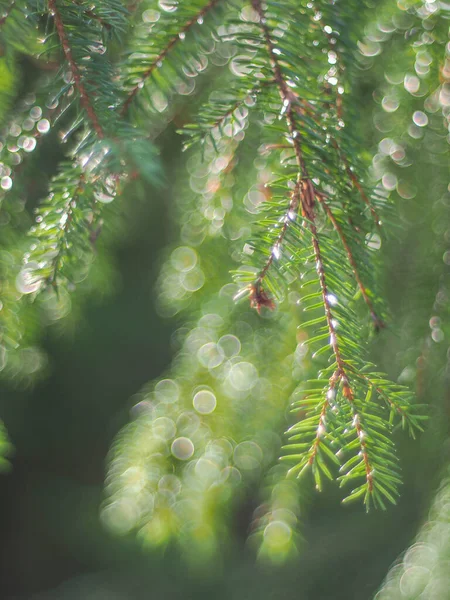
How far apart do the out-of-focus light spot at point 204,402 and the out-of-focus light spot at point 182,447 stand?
0.05 m

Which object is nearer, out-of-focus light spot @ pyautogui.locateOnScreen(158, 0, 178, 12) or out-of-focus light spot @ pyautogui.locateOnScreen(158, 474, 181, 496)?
out-of-focus light spot @ pyautogui.locateOnScreen(158, 0, 178, 12)

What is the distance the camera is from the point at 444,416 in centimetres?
74

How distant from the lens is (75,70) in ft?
1.23

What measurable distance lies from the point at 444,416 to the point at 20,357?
60 cm

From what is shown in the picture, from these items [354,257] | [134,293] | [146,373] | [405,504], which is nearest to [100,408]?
[146,373]

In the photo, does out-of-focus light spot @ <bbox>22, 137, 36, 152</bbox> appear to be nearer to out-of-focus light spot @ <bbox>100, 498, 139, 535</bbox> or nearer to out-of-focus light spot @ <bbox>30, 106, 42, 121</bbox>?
out-of-focus light spot @ <bbox>30, 106, 42, 121</bbox>

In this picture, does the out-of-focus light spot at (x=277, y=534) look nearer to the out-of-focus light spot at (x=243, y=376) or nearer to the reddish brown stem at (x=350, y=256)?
the out-of-focus light spot at (x=243, y=376)

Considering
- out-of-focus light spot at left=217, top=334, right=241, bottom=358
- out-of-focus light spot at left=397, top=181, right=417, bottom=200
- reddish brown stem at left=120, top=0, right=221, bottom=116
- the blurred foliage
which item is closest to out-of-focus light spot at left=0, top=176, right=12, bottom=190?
the blurred foliage

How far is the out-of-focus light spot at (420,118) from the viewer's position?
66 centimetres

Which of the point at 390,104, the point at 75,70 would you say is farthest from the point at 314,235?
the point at 390,104

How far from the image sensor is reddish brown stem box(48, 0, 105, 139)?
1.21ft

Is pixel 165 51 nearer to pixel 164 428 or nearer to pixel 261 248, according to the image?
pixel 261 248

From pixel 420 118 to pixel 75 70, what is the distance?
46cm

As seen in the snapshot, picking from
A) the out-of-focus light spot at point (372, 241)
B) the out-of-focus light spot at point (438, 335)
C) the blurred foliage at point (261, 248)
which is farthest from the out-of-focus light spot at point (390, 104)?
the out-of-focus light spot at point (438, 335)
